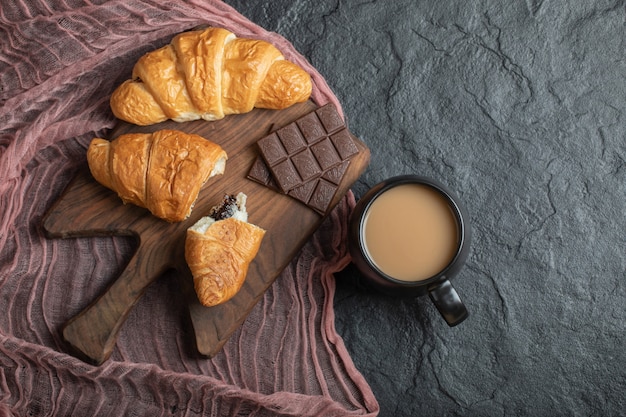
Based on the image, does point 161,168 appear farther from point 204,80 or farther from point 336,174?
point 336,174

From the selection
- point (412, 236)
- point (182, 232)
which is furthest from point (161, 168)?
point (412, 236)

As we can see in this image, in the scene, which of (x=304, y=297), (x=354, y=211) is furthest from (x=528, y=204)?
(x=304, y=297)

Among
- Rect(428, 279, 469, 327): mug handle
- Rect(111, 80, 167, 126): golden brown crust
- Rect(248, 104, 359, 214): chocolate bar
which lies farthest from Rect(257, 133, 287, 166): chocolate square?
Rect(428, 279, 469, 327): mug handle

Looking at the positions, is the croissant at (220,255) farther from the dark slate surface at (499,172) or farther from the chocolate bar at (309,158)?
the dark slate surface at (499,172)

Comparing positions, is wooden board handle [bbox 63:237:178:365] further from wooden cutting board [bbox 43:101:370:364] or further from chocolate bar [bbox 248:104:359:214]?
chocolate bar [bbox 248:104:359:214]

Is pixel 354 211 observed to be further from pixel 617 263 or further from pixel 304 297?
pixel 617 263

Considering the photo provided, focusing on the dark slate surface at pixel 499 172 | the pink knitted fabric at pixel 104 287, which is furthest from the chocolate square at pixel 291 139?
the dark slate surface at pixel 499 172
